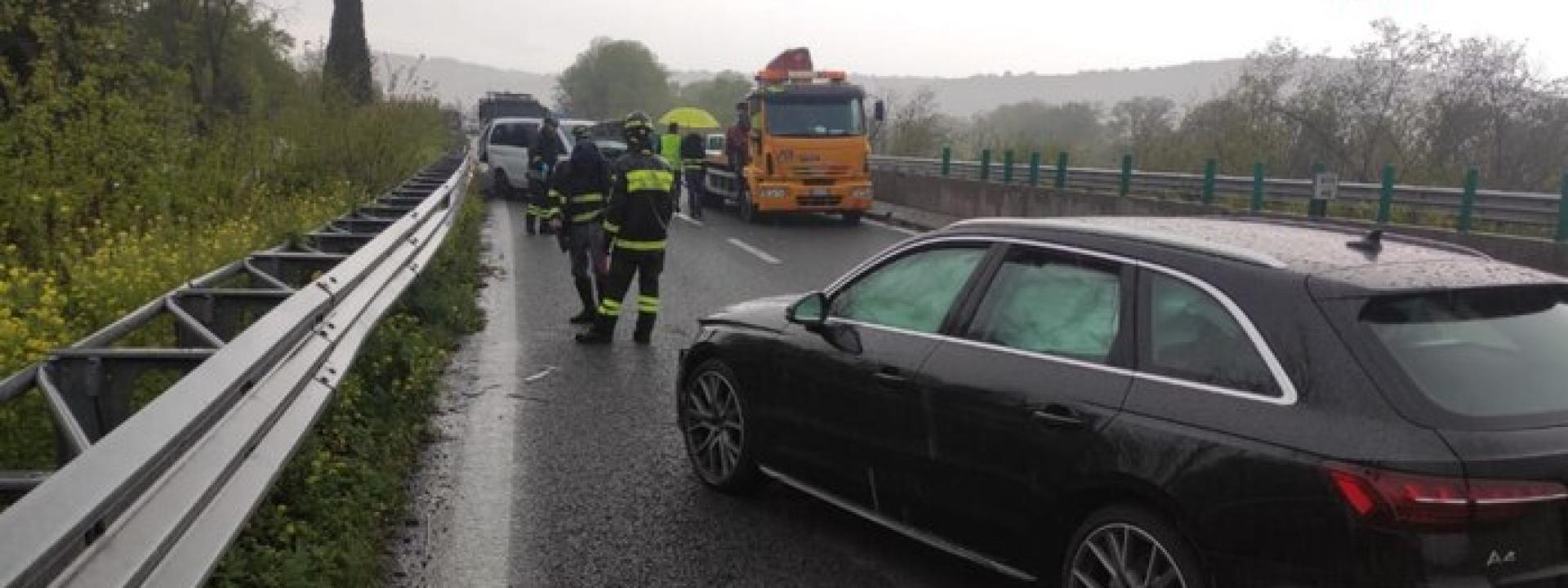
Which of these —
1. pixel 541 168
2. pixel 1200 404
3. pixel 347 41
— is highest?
pixel 347 41

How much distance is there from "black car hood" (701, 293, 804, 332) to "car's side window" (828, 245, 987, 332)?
333mm

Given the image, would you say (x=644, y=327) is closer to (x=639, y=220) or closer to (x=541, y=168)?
(x=639, y=220)

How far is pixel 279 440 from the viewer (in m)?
3.71

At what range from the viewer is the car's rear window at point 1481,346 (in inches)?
119

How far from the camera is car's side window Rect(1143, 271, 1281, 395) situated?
3.26 m

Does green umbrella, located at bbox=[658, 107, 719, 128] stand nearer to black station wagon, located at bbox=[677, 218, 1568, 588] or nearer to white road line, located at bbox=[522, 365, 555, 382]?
white road line, located at bbox=[522, 365, 555, 382]

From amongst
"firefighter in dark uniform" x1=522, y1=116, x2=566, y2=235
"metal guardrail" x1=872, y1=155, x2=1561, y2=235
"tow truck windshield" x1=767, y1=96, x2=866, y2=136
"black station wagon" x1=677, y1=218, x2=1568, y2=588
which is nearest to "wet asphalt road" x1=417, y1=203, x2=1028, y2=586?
"black station wagon" x1=677, y1=218, x2=1568, y2=588

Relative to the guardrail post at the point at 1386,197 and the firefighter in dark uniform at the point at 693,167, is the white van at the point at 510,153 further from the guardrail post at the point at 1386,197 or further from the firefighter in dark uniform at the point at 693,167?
the guardrail post at the point at 1386,197

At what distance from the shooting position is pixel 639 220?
877 cm

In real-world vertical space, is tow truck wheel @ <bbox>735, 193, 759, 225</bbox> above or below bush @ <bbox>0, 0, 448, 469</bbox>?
below

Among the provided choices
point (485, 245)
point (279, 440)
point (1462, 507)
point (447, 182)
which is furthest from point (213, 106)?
point (1462, 507)

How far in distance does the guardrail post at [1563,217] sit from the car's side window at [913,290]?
968 cm

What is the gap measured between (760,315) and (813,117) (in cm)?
1527

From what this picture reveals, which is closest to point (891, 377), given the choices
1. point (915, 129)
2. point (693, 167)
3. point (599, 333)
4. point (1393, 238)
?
point (1393, 238)
